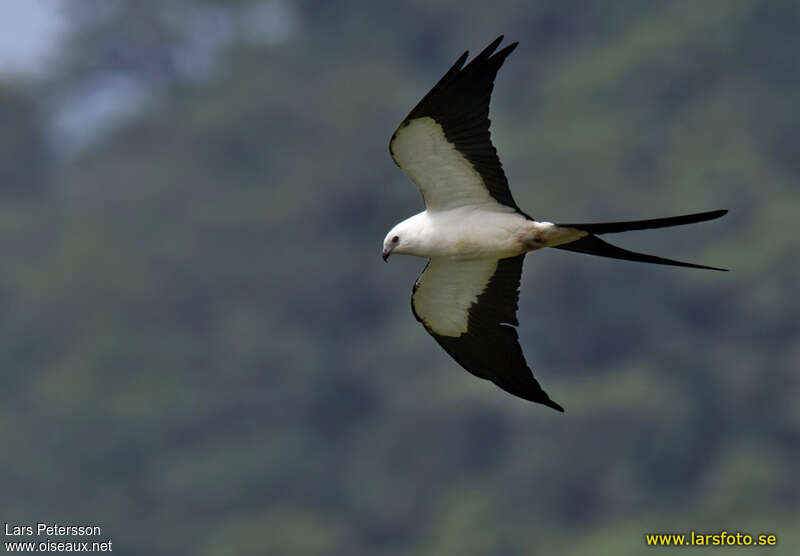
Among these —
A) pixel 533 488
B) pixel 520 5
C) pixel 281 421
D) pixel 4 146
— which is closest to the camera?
pixel 533 488

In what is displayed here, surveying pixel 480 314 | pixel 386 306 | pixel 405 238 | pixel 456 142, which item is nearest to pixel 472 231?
pixel 405 238

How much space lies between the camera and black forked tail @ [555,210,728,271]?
29.6 ft

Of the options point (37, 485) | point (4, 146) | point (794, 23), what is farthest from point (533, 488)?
point (4, 146)

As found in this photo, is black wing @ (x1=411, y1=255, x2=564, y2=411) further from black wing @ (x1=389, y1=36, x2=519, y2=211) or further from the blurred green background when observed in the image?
the blurred green background

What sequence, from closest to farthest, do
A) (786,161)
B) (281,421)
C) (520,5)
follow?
(281,421) → (786,161) → (520,5)

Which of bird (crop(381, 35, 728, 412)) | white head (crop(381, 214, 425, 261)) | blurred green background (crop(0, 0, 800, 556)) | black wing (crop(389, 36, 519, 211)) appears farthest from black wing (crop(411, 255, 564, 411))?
blurred green background (crop(0, 0, 800, 556))

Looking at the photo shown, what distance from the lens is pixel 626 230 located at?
918 centimetres

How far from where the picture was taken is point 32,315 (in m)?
54.4

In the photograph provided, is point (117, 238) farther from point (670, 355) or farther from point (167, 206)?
point (670, 355)

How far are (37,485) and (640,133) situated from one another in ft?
75.8

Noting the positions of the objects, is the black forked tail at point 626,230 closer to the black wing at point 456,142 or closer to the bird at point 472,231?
the bird at point 472,231

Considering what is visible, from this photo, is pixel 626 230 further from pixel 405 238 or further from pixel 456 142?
pixel 405 238

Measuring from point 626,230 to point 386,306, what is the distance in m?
42.4

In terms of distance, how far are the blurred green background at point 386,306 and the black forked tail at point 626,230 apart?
26986 mm
